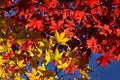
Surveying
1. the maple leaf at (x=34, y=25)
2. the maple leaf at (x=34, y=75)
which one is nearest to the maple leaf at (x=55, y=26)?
the maple leaf at (x=34, y=25)

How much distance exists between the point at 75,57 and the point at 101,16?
2.11 meters

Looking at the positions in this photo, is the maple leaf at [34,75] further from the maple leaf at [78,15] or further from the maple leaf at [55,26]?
the maple leaf at [78,15]

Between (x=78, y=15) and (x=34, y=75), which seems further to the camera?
(x=78, y=15)

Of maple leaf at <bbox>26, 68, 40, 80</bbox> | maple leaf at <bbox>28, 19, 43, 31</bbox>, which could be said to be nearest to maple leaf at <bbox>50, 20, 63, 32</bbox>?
maple leaf at <bbox>28, 19, 43, 31</bbox>

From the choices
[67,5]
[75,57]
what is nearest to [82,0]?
[67,5]

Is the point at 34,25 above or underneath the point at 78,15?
underneath

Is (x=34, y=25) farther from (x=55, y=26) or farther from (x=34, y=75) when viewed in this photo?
(x=34, y=75)

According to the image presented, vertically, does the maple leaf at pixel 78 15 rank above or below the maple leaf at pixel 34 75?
above

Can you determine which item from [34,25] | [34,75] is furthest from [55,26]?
[34,75]

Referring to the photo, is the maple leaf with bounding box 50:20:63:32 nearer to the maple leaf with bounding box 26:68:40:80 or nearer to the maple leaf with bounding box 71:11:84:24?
the maple leaf with bounding box 71:11:84:24

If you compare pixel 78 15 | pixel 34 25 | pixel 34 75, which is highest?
pixel 78 15

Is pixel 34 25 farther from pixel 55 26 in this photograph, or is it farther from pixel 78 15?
pixel 78 15

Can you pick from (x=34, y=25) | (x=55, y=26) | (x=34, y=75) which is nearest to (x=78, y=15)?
(x=55, y=26)

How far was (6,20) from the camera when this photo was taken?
6.30 ft
